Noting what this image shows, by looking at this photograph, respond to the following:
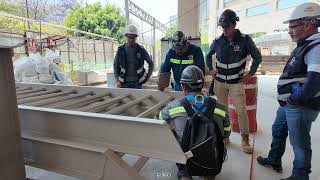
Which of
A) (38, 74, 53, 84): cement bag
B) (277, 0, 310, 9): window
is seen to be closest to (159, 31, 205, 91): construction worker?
(38, 74, 53, 84): cement bag

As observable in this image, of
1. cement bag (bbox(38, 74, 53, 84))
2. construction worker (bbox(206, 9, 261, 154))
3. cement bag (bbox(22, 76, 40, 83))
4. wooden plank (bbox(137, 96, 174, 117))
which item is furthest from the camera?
cement bag (bbox(38, 74, 53, 84))

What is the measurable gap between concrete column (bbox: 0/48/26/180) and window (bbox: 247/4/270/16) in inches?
1106

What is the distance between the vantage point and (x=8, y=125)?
1.77 meters

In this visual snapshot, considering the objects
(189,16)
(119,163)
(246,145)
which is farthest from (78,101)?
(189,16)

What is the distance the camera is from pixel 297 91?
2.06 m

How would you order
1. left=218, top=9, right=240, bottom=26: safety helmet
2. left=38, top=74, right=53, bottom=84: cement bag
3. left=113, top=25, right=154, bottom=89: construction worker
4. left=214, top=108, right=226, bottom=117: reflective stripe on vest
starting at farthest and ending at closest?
left=38, top=74, right=53, bottom=84: cement bag → left=113, top=25, right=154, bottom=89: construction worker → left=218, top=9, right=240, bottom=26: safety helmet → left=214, top=108, right=226, bottom=117: reflective stripe on vest

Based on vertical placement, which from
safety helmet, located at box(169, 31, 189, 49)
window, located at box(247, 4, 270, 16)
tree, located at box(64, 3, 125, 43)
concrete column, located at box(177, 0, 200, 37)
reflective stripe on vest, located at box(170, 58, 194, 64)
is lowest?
reflective stripe on vest, located at box(170, 58, 194, 64)

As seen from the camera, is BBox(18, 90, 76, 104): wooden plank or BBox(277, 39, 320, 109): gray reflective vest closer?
BBox(277, 39, 320, 109): gray reflective vest

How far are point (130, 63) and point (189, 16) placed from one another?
12.6ft

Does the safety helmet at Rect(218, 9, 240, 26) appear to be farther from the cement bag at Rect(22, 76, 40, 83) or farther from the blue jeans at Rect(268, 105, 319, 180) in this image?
the cement bag at Rect(22, 76, 40, 83)

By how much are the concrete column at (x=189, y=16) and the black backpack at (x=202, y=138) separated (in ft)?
18.2

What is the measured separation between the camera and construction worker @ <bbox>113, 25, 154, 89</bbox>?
394 centimetres

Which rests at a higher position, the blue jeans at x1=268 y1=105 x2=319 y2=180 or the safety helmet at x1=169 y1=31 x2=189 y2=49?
the safety helmet at x1=169 y1=31 x2=189 y2=49

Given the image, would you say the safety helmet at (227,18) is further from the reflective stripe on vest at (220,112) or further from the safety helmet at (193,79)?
the reflective stripe on vest at (220,112)
